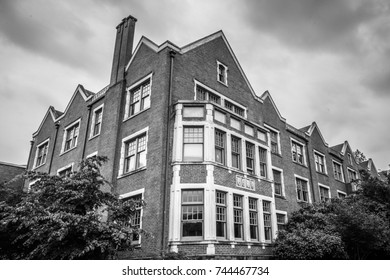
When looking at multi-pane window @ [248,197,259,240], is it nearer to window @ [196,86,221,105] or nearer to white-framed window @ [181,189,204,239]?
white-framed window @ [181,189,204,239]

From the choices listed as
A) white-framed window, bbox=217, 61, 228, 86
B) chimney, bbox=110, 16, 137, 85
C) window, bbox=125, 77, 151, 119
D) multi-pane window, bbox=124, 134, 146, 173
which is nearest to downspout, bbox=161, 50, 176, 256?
window, bbox=125, 77, 151, 119

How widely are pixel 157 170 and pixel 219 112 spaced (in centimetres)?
493

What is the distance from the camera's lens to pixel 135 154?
61.5 ft

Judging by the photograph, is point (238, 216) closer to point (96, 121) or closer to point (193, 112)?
point (193, 112)

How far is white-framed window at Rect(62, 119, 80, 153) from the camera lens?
25.3 m

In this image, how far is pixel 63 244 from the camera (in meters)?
10.8

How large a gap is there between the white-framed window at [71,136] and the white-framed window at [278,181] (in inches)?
624

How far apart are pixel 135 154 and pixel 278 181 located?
1207 cm

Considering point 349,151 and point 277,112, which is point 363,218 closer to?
point 277,112

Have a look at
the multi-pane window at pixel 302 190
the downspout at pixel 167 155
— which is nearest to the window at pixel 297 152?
the multi-pane window at pixel 302 190

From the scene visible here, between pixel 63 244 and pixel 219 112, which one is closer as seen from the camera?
pixel 63 244

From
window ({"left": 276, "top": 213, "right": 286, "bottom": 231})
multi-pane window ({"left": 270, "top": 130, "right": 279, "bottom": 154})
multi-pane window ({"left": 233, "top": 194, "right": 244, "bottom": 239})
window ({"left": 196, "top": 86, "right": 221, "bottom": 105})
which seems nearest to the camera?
multi-pane window ({"left": 233, "top": 194, "right": 244, "bottom": 239})

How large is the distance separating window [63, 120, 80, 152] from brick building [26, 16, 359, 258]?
0.10 m
